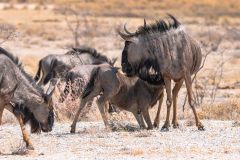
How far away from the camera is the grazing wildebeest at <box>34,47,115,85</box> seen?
19.4 meters

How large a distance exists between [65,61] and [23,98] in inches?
273

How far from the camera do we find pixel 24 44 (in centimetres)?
4366

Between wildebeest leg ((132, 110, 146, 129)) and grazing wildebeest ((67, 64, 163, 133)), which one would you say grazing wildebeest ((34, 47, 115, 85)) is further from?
wildebeest leg ((132, 110, 146, 129))

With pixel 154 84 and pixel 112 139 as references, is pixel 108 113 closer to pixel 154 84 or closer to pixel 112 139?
pixel 154 84

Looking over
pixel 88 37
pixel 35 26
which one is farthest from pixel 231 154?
pixel 35 26

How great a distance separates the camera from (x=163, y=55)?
53.7 ft

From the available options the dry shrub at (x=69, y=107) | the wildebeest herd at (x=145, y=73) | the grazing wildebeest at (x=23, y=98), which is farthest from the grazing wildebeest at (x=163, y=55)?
the grazing wildebeest at (x=23, y=98)

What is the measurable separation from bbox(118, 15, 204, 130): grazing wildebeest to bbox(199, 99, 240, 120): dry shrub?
2034 mm

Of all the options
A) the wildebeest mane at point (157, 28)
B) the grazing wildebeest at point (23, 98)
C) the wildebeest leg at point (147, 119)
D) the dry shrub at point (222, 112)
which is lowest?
the dry shrub at point (222, 112)

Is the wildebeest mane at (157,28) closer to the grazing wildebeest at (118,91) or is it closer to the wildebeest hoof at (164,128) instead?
the grazing wildebeest at (118,91)

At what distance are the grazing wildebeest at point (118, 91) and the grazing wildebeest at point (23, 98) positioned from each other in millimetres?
1724

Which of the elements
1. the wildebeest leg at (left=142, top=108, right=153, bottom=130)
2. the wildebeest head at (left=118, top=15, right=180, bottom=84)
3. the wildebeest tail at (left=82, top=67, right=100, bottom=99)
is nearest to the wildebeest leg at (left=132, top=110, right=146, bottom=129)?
the wildebeest leg at (left=142, top=108, right=153, bottom=130)

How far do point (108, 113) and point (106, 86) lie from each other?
6.19 ft

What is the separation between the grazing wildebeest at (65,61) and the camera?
1939cm
